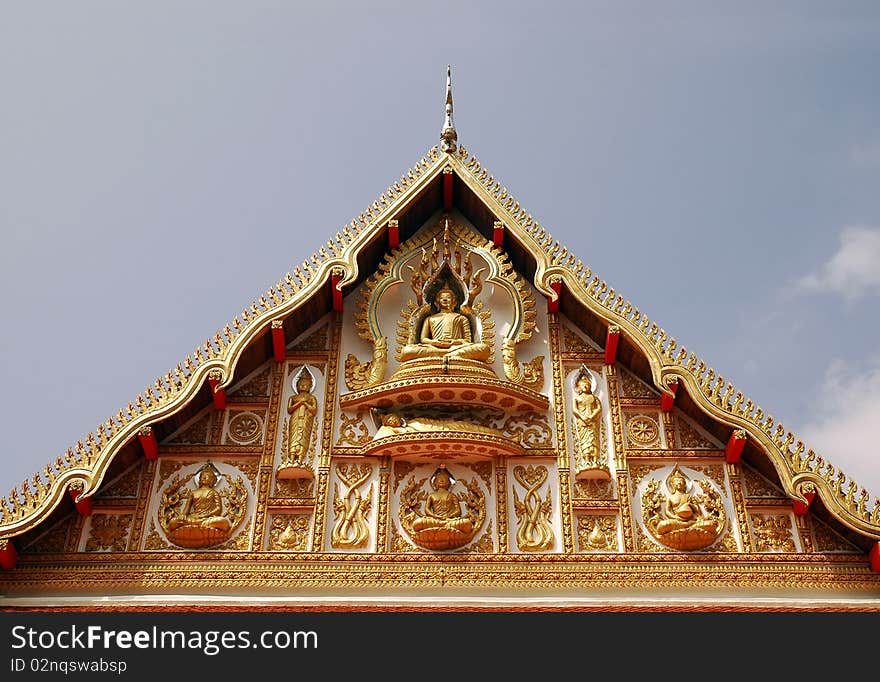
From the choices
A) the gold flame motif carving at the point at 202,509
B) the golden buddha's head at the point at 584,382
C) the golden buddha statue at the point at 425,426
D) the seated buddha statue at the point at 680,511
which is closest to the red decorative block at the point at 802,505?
the seated buddha statue at the point at 680,511

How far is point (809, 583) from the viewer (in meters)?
8.60

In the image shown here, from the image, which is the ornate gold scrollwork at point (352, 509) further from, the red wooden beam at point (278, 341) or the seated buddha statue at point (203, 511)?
the red wooden beam at point (278, 341)

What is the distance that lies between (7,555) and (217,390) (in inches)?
89.2

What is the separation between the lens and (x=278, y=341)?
9.80 m

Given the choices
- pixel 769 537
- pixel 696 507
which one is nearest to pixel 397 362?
pixel 696 507

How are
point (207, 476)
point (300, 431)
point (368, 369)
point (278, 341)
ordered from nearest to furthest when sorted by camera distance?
point (207, 476)
point (300, 431)
point (278, 341)
point (368, 369)

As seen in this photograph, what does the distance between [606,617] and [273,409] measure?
366 centimetres

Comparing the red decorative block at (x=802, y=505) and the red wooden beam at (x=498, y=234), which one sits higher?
the red wooden beam at (x=498, y=234)

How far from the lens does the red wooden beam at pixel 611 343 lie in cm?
973

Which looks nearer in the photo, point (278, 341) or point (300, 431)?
point (300, 431)

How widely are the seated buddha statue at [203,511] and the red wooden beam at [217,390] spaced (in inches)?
27.0

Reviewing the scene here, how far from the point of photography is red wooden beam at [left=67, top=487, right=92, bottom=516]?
28.5 feet

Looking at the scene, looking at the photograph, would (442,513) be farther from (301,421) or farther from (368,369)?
(368,369)

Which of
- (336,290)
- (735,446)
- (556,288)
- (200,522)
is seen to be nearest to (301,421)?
(200,522)
